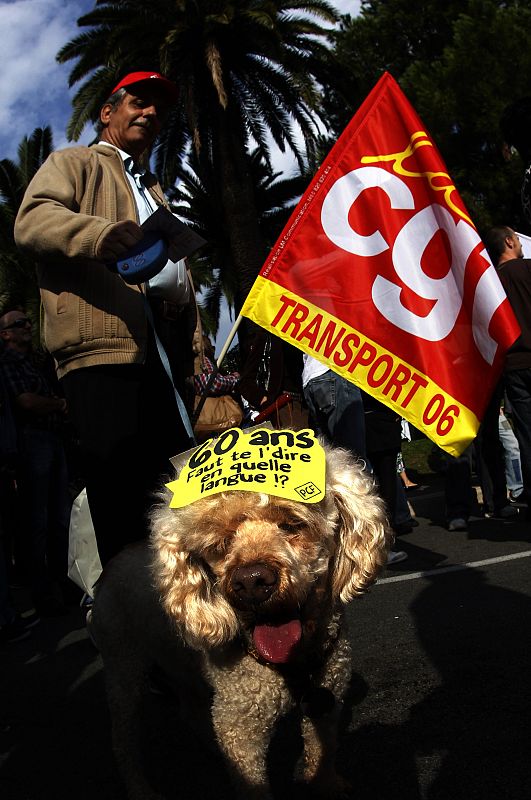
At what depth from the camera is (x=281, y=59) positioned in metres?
16.8

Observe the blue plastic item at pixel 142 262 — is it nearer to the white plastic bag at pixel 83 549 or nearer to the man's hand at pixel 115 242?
the man's hand at pixel 115 242

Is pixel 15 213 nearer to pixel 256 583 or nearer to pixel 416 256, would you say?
pixel 416 256

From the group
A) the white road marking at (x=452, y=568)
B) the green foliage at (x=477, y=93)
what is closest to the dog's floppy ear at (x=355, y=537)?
the white road marking at (x=452, y=568)

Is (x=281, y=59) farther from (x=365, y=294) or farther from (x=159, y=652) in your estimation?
(x=159, y=652)

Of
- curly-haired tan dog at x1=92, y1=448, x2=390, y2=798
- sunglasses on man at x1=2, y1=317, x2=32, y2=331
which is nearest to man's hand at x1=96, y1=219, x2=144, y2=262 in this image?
curly-haired tan dog at x1=92, y1=448, x2=390, y2=798

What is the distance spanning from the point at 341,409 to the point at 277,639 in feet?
10.5

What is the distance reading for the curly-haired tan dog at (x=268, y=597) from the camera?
1.99 metres

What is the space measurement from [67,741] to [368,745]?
47.9 inches

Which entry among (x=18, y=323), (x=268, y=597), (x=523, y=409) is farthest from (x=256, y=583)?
(x=18, y=323)

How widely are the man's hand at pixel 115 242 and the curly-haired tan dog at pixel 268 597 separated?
0.88m

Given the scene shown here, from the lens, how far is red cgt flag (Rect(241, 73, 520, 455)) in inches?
125

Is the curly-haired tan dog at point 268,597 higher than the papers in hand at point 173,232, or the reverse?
the papers in hand at point 173,232

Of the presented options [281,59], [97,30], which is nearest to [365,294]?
[281,59]

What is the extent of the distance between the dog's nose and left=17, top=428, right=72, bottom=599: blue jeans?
370 centimetres
